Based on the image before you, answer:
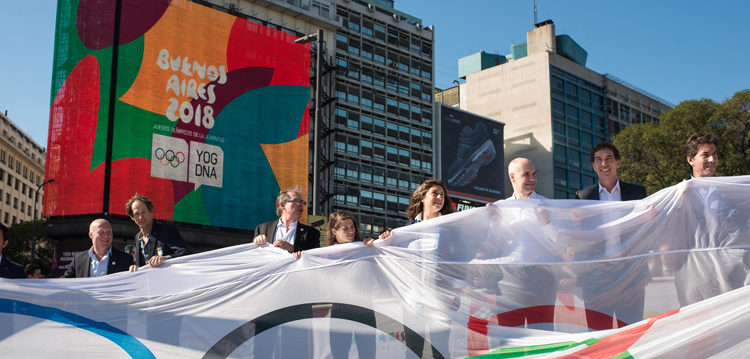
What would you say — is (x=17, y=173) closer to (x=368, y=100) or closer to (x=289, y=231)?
(x=368, y=100)

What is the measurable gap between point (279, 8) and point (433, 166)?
59.8 feet

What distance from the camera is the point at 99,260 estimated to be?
233 inches

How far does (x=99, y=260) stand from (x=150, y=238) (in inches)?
17.2

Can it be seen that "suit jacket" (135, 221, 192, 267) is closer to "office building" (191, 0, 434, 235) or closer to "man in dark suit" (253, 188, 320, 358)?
"man in dark suit" (253, 188, 320, 358)

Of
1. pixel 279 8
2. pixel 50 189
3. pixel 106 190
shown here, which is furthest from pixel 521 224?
pixel 279 8

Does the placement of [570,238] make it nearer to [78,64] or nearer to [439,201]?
[439,201]

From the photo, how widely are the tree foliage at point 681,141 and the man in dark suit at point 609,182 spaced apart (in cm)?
2417

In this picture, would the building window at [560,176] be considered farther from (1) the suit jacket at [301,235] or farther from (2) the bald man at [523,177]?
(2) the bald man at [523,177]

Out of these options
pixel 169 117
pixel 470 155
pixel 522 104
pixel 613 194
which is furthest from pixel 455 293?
pixel 522 104

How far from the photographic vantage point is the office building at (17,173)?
82.0 meters

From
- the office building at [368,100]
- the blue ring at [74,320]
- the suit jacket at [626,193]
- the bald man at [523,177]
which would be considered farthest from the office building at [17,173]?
the suit jacket at [626,193]

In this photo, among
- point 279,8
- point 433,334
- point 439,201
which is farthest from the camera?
point 279,8

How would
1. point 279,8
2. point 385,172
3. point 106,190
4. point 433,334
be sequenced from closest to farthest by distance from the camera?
point 433,334 → point 106,190 → point 279,8 → point 385,172

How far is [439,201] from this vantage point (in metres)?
5.76
